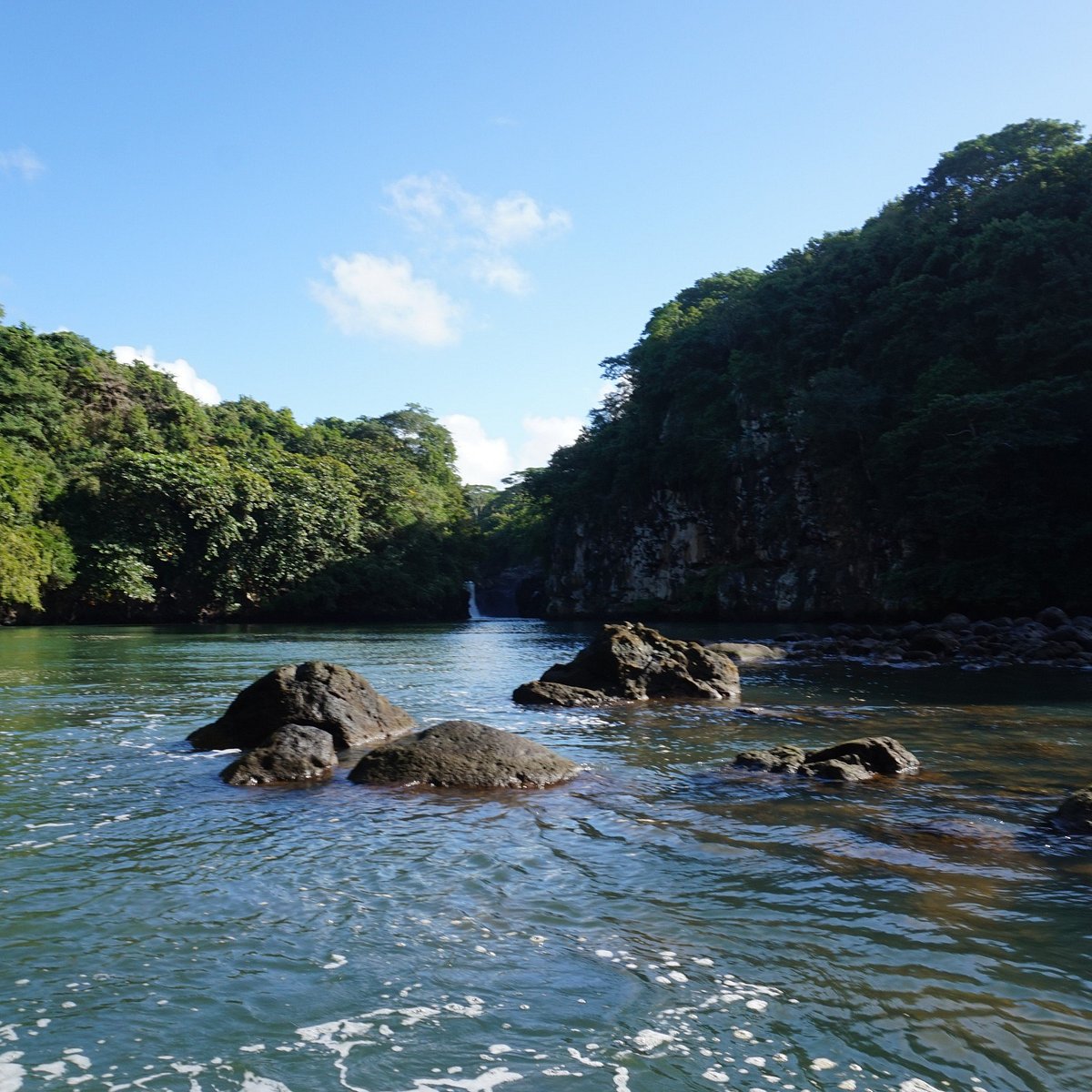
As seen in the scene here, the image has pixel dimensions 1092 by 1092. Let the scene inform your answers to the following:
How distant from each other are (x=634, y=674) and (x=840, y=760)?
304 inches

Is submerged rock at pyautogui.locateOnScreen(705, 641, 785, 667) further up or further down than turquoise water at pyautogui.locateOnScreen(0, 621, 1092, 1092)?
further up

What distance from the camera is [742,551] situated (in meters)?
53.5

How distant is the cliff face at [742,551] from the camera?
1794 inches

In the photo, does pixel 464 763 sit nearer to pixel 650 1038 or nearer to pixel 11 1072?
pixel 650 1038

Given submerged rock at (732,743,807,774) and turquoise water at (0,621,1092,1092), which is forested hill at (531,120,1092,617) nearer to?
turquoise water at (0,621,1092,1092)

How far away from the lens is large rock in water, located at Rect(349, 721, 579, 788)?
9.60 m

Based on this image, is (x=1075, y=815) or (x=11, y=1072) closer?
(x=11, y=1072)

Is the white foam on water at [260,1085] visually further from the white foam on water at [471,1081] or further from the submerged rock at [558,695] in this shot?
the submerged rock at [558,695]

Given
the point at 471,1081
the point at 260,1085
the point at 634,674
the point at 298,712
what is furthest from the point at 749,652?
the point at 260,1085

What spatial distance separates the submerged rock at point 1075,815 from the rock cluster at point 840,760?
2241 millimetres

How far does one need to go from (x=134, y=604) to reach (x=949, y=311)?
43.3 m

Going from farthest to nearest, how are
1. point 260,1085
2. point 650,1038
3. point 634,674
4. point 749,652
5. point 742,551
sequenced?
1. point 742,551
2. point 749,652
3. point 634,674
4. point 650,1038
5. point 260,1085

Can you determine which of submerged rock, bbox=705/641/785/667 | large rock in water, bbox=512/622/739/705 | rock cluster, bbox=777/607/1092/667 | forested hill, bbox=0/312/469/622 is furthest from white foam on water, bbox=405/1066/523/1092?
forested hill, bbox=0/312/469/622

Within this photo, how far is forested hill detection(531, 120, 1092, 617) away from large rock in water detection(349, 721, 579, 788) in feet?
92.8
